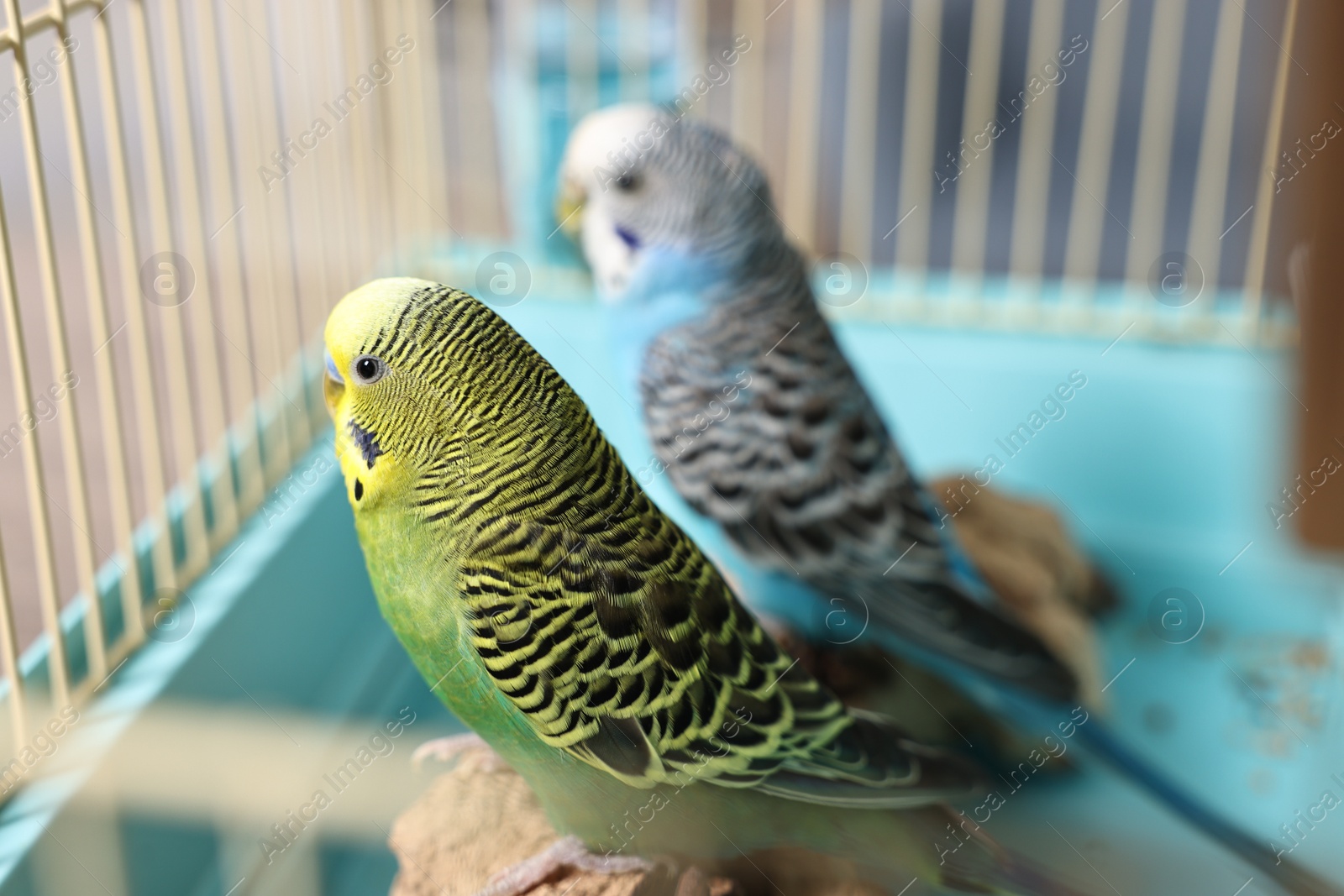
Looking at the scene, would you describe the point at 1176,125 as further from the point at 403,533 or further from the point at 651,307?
the point at 403,533

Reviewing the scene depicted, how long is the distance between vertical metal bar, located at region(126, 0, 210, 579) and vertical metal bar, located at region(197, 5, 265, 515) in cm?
6

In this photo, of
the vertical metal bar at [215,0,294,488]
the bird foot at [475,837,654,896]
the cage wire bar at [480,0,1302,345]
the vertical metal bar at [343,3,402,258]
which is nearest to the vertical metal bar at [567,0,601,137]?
the cage wire bar at [480,0,1302,345]

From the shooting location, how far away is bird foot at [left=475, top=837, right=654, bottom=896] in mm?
807

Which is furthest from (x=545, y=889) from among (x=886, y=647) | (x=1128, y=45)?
(x=1128, y=45)

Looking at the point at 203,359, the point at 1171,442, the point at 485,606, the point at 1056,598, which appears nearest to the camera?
the point at 485,606

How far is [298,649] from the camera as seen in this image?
1.07 m

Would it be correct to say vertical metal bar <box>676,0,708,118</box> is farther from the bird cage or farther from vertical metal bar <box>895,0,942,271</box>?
vertical metal bar <box>895,0,942,271</box>

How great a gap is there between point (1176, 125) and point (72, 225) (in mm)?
1849

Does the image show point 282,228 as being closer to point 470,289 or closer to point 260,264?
point 260,264

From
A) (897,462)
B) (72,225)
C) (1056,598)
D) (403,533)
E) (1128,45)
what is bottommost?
(1056,598)

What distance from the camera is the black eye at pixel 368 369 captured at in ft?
2.13

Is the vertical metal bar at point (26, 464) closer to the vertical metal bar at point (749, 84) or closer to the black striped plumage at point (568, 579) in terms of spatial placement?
the black striped plumage at point (568, 579)

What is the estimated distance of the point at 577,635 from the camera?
701 millimetres

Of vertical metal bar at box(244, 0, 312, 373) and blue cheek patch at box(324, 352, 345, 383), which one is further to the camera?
vertical metal bar at box(244, 0, 312, 373)
